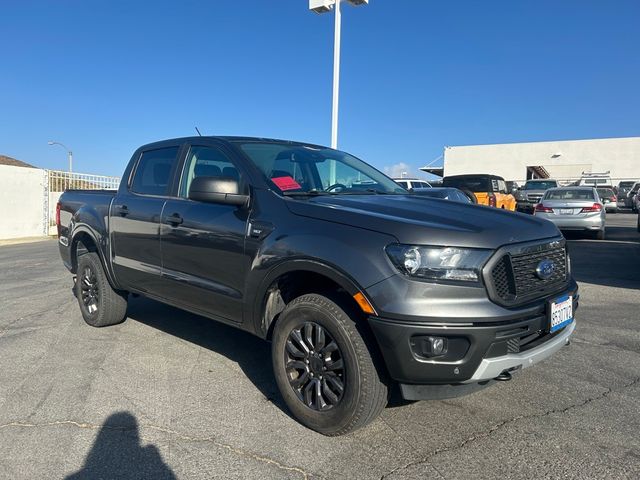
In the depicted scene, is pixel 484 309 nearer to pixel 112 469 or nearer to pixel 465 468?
pixel 465 468

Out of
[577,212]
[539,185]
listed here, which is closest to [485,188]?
[577,212]

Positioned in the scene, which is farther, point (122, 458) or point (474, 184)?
point (474, 184)

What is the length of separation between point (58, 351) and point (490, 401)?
12.3ft

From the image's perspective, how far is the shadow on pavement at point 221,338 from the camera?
3963 millimetres

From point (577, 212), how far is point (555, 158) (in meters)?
32.8

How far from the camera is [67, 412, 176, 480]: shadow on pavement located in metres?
2.68

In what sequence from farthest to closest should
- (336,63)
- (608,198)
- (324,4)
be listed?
(608,198)
(336,63)
(324,4)

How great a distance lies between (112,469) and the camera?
273cm

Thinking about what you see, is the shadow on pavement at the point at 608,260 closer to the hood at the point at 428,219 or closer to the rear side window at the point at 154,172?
the hood at the point at 428,219

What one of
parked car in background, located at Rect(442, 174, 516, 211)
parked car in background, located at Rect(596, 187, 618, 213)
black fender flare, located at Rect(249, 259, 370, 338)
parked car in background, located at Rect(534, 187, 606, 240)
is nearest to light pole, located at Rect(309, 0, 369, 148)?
parked car in background, located at Rect(442, 174, 516, 211)

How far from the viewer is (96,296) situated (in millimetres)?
5355

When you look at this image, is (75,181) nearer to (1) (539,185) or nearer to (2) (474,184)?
(2) (474,184)

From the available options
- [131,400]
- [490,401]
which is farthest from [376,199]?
[131,400]

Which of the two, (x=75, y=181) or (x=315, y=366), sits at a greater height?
(x=75, y=181)
